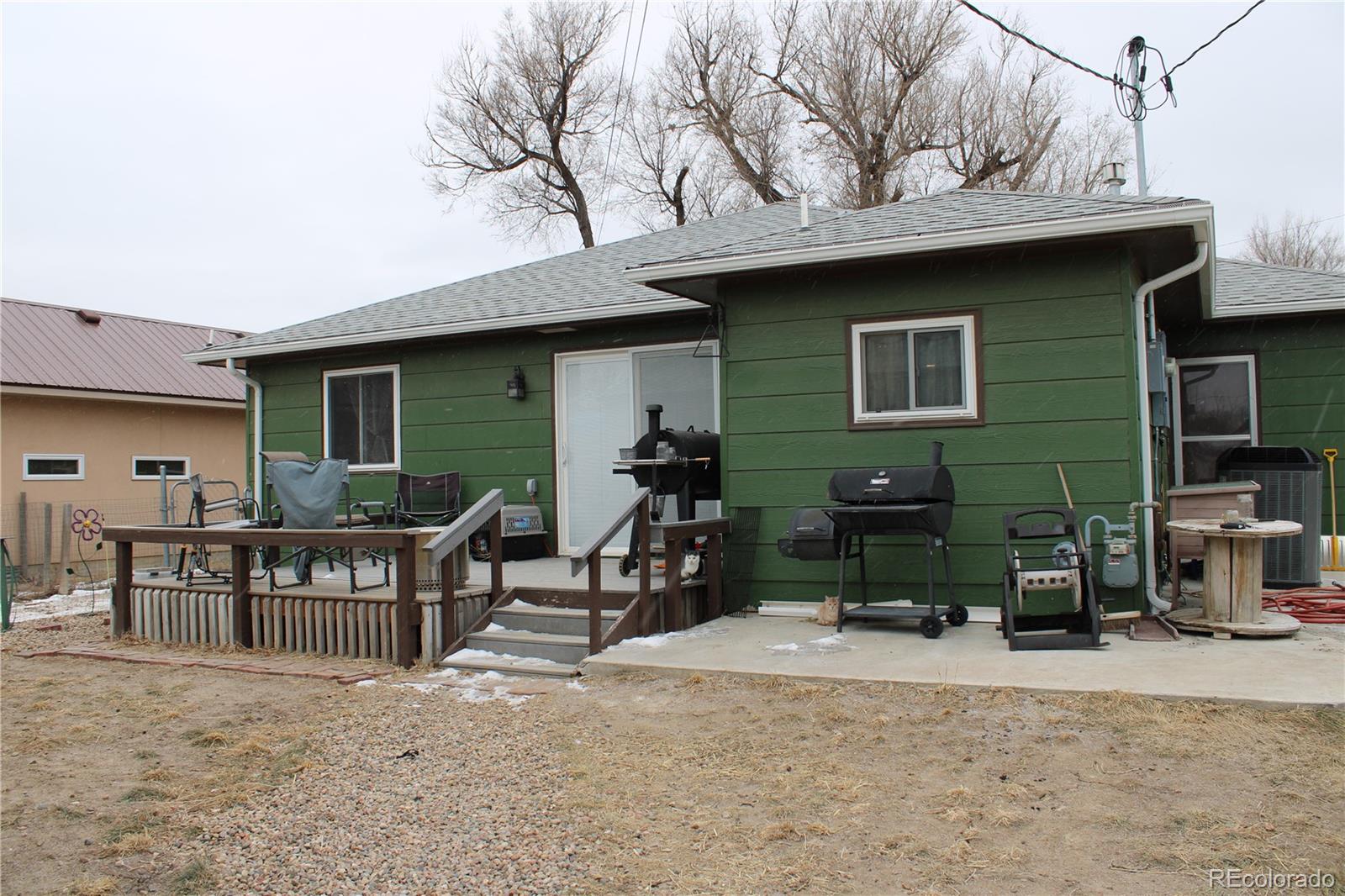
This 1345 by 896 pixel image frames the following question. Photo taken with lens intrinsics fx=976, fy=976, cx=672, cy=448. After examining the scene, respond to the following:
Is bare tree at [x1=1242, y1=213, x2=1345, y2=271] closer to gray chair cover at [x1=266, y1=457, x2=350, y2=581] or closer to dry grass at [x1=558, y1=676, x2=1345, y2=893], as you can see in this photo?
dry grass at [x1=558, y1=676, x2=1345, y2=893]

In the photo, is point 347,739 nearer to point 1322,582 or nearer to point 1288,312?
point 1322,582

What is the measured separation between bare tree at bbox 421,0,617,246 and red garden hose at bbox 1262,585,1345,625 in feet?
63.7

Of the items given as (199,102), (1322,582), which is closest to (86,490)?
(199,102)

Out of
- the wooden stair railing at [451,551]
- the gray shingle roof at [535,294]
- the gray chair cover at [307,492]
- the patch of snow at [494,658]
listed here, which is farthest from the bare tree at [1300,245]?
the gray chair cover at [307,492]

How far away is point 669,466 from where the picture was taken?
6.72 metres

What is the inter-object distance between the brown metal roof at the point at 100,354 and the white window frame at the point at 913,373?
1197 cm

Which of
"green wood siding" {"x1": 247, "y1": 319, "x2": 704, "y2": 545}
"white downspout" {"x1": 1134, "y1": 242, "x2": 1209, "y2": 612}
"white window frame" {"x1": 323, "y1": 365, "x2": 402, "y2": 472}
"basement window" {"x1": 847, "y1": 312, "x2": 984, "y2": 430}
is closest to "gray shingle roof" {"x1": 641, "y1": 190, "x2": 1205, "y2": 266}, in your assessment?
"white downspout" {"x1": 1134, "y1": 242, "x2": 1209, "y2": 612}

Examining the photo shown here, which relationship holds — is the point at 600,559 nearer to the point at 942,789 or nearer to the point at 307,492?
the point at 307,492

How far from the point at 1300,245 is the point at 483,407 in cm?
2761

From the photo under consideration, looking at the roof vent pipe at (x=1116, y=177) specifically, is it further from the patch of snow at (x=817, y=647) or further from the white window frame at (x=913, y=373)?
the patch of snow at (x=817, y=647)

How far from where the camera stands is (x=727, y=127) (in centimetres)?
2238

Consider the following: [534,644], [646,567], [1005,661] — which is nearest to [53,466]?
[534,644]

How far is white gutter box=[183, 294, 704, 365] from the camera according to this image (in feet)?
25.8

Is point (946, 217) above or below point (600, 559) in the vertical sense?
above
